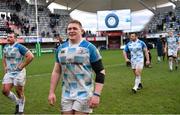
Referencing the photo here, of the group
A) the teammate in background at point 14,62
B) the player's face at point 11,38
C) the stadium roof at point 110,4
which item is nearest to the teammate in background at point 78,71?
the teammate in background at point 14,62

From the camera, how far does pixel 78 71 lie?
615 cm

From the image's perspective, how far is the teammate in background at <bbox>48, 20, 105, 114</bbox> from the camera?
6.05 meters

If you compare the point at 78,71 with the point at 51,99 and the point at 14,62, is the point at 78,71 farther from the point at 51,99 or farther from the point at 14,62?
the point at 14,62

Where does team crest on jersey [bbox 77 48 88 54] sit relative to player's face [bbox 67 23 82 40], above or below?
below

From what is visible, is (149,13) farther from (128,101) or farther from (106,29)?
(128,101)

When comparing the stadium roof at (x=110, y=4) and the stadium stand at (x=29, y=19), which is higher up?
the stadium roof at (x=110, y=4)

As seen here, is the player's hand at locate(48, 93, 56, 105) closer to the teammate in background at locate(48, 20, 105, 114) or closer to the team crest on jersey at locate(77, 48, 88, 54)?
the teammate in background at locate(48, 20, 105, 114)

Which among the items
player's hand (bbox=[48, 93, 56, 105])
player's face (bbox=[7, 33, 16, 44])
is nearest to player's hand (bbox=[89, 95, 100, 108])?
player's hand (bbox=[48, 93, 56, 105])

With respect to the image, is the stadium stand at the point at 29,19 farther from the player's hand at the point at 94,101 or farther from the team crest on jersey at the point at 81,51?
the player's hand at the point at 94,101

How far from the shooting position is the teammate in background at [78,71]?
605cm

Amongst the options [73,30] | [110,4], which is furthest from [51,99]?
[110,4]

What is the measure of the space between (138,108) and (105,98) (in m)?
2.03

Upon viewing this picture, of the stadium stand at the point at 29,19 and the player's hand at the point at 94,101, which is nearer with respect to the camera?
the player's hand at the point at 94,101

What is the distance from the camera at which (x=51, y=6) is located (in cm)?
7025
